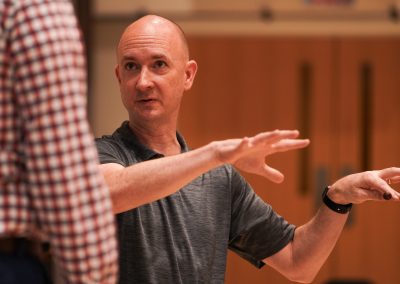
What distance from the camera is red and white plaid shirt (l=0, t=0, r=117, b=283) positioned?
108cm

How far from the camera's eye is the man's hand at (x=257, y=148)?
133 centimetres

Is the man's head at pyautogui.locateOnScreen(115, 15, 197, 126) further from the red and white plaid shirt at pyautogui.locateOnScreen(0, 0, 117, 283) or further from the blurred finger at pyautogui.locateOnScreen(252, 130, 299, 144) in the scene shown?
the red and white plaid shirt at pyautogui.locateOnScreen(0, 0, 117, 283)

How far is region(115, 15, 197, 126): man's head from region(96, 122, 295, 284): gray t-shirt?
0.33 ft

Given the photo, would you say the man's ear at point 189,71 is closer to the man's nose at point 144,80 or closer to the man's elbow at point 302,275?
the man's nose at point 144,80

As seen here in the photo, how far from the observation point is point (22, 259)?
44.4 inches

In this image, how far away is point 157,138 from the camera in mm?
1888

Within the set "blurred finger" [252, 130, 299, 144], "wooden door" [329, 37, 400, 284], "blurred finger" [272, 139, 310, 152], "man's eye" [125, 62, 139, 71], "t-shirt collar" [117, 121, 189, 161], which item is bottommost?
"wooden door" [329, 37, 400, 284]

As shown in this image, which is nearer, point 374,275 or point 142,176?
point 142,176

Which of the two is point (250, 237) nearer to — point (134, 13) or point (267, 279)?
point (267, 279)

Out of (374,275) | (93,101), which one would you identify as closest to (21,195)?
(93,101)

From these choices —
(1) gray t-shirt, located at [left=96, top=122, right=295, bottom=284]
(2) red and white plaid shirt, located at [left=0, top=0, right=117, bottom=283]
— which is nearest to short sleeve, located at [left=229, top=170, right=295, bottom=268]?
(1) gray t-shirt, located at [left=96, top=122, right=295, bottom=284]

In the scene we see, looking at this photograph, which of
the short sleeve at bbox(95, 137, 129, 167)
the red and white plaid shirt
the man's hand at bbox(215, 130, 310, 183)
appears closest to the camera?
the red and white plaid shirt

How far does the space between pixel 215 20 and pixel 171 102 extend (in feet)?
7.65

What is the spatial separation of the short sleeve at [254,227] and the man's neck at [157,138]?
20 cm
